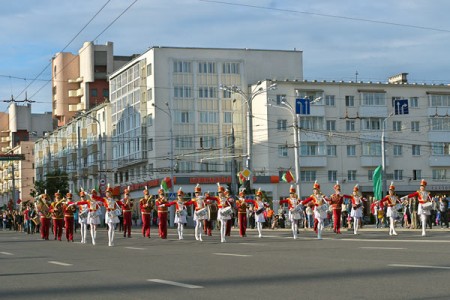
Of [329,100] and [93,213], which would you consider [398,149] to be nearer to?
[329,100]

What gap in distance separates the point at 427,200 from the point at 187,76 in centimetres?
6202

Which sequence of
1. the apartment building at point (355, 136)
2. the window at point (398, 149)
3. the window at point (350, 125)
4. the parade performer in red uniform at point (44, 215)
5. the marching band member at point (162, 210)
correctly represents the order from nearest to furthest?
the marching band member at point (162, 210)
the parade performer in red uniform at point (44, 215)
the apartment building at point (355, 136)
the window at point (350, 125)
the window at point (398, 149)

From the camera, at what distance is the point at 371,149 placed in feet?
309

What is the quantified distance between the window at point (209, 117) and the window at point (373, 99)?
16023mm

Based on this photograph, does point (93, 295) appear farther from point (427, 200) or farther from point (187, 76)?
point (187, 76)

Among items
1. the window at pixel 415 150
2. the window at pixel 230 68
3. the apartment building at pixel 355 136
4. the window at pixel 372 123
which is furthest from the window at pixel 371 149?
the window at pixel 230 68

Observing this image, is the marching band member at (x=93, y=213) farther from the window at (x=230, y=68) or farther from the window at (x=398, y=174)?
the window at (x=398, y=174)

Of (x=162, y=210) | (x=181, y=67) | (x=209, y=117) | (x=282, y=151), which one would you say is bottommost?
(x=162, y=210)

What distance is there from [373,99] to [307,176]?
11.2 metres

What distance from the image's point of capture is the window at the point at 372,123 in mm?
94188

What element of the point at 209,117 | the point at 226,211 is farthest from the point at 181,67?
the point at 226,211

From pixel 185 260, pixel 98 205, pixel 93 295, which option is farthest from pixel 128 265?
pixel 98 205

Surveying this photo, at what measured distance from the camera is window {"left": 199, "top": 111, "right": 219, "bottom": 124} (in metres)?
92.8

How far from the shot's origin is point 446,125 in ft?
318
